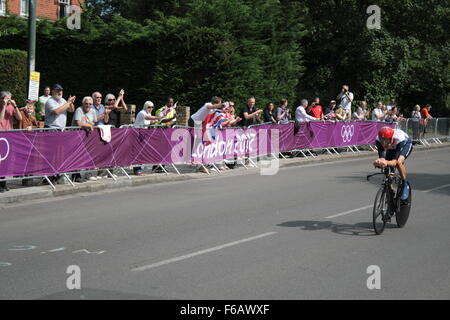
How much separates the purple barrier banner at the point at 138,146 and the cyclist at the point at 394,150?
6.71 metres

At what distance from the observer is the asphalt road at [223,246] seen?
7.03 metres

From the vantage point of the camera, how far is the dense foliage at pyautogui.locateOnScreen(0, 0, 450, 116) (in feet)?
82.5

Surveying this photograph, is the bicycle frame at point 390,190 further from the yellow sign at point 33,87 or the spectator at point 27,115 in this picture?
the yellow sign at point 33,87

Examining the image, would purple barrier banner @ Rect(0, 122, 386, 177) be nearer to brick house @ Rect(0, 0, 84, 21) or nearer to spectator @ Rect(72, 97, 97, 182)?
spectator @ Rect(72, 97, 97, 182)

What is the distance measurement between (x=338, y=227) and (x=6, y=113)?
24.4 ft

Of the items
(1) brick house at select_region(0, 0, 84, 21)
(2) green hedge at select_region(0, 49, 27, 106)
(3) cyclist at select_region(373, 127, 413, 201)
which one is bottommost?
(3) cyclist at select_region(373, 127, 413, 201)

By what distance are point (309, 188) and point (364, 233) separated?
5378 mm

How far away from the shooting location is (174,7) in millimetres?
35000

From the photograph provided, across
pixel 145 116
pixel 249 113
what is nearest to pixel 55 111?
pixel 145 116

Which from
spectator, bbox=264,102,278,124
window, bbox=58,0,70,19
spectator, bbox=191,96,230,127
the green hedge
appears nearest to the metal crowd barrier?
spectator, bbox=191,96,230,127

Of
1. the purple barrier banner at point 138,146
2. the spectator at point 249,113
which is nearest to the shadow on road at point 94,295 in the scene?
the purple barrier banner at point 138,146

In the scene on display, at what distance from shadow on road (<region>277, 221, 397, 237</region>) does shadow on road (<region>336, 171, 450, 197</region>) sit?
4767mm

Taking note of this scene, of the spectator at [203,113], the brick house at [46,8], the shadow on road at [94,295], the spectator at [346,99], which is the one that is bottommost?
the shadow on road at [94,295]

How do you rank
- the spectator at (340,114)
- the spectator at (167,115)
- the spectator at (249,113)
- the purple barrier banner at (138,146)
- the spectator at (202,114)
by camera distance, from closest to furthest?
the purple barrier banner at (138,146)
the spectator at (202,114)
the spectator at (167,115)
the spectator at (249,113)
the spectator at (340,114)
